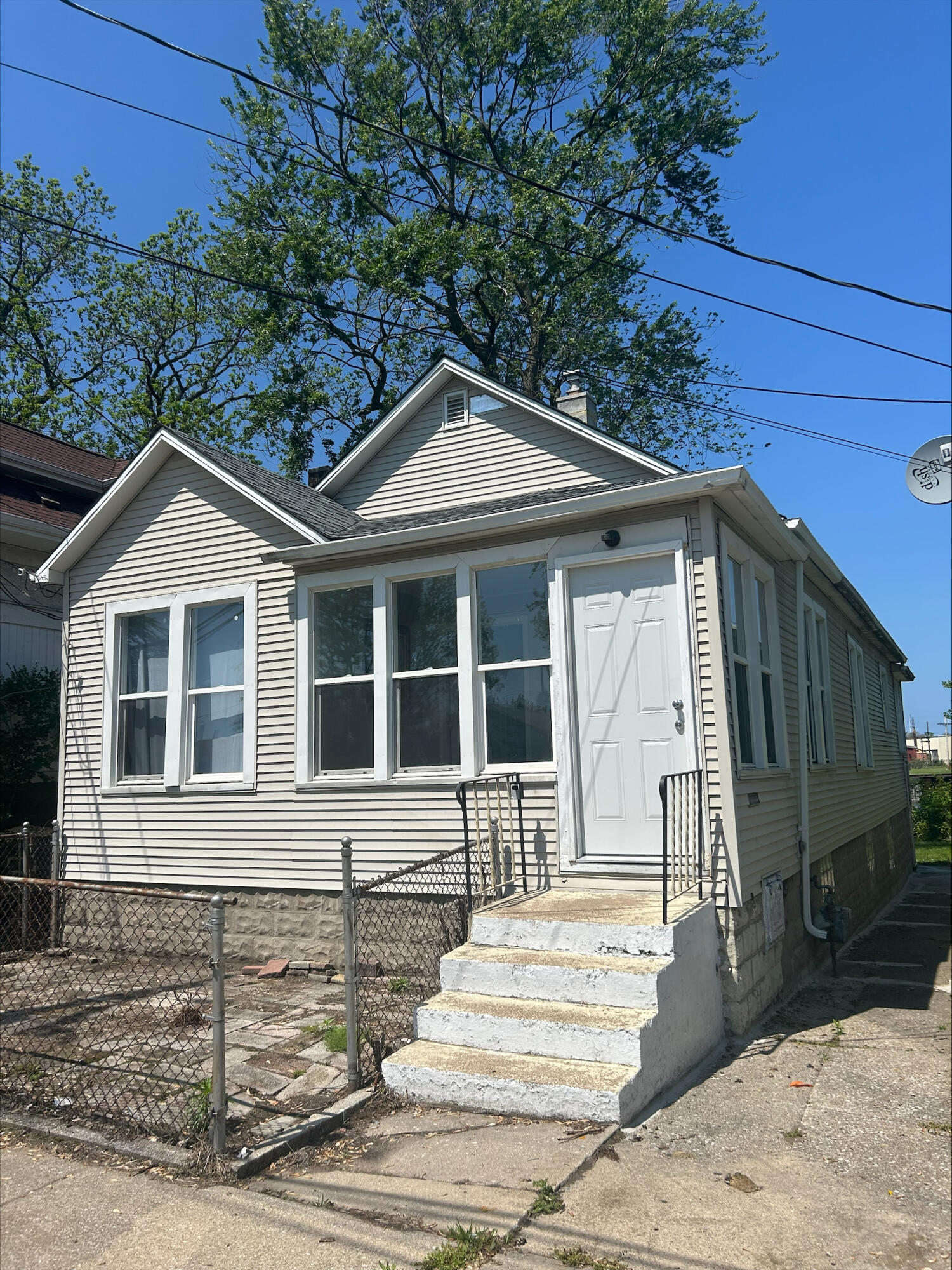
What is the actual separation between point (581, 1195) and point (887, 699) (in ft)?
54.7

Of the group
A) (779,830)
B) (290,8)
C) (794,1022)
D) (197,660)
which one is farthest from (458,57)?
(794,1022)

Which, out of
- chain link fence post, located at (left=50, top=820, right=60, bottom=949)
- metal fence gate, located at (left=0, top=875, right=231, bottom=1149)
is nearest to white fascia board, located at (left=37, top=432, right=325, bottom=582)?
chain link fence post, located at (left=50, top=820, right=60, bottom=949)

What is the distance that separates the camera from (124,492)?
32.0ft

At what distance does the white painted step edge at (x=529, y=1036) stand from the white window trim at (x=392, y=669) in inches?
92.5

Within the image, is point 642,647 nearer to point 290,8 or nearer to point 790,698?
Result: point 790,698

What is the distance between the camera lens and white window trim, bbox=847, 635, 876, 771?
1361cm

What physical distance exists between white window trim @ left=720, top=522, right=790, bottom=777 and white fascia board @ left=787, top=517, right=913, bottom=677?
47cm

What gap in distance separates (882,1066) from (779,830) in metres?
2.29

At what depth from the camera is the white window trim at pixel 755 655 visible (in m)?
7.15

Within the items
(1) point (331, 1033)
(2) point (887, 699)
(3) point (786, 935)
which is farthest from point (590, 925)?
(2) point (887, 699)

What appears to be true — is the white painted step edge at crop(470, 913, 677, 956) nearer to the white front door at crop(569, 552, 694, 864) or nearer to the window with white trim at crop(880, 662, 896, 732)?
the white front door at crop(569, 552, 694, 864)

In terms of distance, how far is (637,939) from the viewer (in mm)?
5633

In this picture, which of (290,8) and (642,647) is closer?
(642,647)

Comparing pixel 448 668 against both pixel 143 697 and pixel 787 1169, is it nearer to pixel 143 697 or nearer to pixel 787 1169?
pixel 143 697
